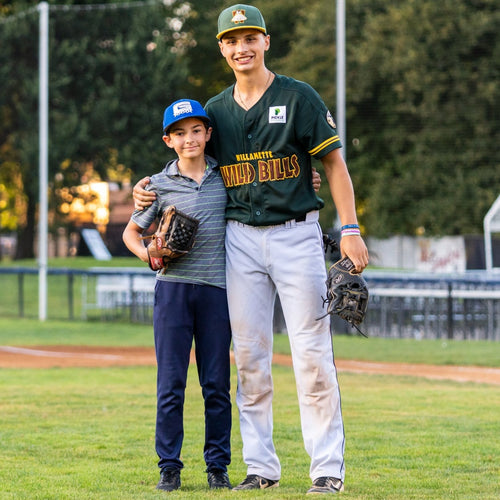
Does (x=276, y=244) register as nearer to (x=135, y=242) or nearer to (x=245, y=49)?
(x=135, y=242)

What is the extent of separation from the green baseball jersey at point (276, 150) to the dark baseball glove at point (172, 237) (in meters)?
0.24

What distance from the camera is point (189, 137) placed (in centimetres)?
459

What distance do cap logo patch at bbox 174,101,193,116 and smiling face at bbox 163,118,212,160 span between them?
44 millimetres

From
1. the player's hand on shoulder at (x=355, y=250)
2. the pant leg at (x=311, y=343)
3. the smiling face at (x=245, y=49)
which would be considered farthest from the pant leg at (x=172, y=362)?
the smiling face at (x=245, y=49)

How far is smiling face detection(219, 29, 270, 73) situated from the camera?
4527 mm

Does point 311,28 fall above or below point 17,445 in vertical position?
above

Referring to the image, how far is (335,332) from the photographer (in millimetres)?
16391

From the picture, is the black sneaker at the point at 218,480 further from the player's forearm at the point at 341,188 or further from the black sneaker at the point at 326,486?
the player's forearm at the point at 341,188

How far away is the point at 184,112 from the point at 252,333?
1.04 meters

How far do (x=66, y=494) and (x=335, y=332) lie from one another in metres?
12.0

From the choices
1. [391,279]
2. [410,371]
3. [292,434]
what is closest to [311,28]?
[391,279]

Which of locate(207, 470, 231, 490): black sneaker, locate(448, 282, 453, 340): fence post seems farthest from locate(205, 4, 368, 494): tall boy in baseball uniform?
locate(448, 282, 453, 340): fence post

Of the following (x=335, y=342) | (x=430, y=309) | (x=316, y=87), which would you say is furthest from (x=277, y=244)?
(x=316, y=87)

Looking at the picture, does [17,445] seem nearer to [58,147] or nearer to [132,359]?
[132,359]
